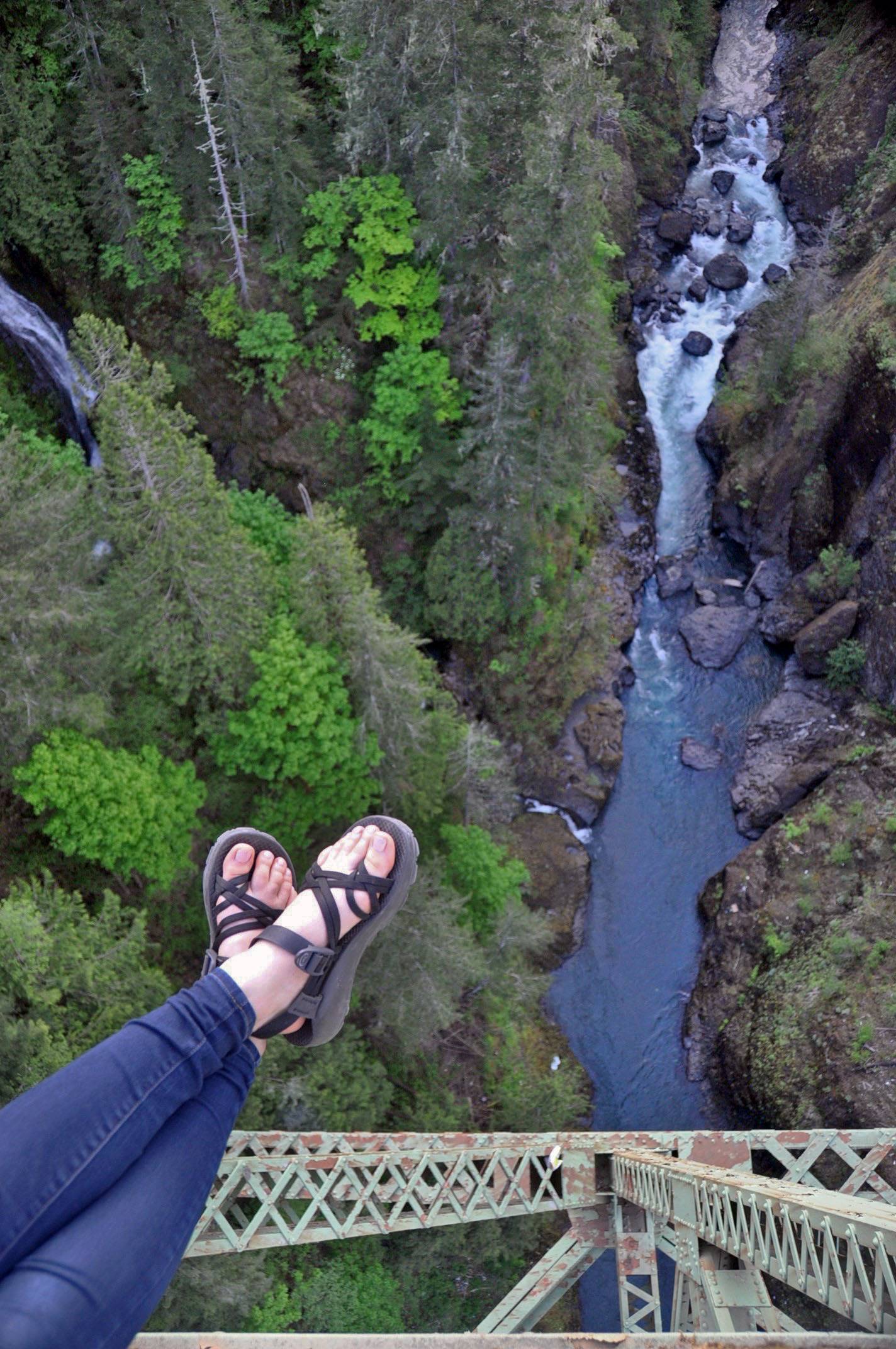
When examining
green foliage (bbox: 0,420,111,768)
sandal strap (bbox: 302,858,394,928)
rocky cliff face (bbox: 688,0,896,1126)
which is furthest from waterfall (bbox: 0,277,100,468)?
rocky cliff face (bbox: 688,0,896,1126)

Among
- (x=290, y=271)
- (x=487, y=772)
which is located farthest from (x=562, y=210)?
(x=487, y=772)

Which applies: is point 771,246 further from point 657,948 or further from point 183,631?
point 183,631

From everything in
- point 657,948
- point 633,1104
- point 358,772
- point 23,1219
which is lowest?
point 633,1104

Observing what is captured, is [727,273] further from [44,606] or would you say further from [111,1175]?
[111,1175]

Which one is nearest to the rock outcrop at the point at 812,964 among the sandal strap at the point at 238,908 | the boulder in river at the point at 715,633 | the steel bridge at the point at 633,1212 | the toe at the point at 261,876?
the steel bridge at the point at 633,1212

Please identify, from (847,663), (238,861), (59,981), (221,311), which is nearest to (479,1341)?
(238,861)
